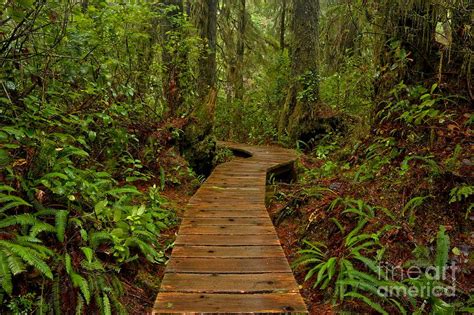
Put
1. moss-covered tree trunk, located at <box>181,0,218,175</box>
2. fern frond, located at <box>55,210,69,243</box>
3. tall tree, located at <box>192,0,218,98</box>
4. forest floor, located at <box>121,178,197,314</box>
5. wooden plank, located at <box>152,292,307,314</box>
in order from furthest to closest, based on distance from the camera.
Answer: tall tree, located at <box>192,0,218,98</box>, moss-covered tree trunk, located at <box>181,0,218,175</box>, forest floor, located at <box>121,178,197,314</box>, fern frond, located at <box>55,210,69,243</box>, wooden plank, located at <box>152,292,307,314</box>

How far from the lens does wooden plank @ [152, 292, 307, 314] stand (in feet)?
9.12

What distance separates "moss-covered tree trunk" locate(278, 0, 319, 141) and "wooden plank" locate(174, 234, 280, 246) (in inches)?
331

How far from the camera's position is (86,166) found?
5387 mm

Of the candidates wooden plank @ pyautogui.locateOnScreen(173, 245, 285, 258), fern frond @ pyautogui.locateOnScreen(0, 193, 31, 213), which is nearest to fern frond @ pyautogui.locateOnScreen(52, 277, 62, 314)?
fern frond @ pyautogui.locateOnScreen(0, 193, 31, 213)

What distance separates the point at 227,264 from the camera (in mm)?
3619

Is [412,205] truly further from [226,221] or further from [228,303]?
[228,303]

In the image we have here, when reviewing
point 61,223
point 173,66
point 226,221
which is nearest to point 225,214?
point 226,221

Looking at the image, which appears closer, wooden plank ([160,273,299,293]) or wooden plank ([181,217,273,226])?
wooden plank ([160,273,299,293])

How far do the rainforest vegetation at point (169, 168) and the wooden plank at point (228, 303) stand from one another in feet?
2.46

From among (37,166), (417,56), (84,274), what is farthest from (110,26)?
(417,56)

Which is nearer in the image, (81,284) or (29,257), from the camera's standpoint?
(29,257)

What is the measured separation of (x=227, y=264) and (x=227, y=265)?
24 mm

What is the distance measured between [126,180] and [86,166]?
2.33 feet

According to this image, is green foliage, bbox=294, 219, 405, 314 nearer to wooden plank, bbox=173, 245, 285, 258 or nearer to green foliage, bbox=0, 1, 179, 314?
wooden plank, bbox=173, 245, 285, 258
